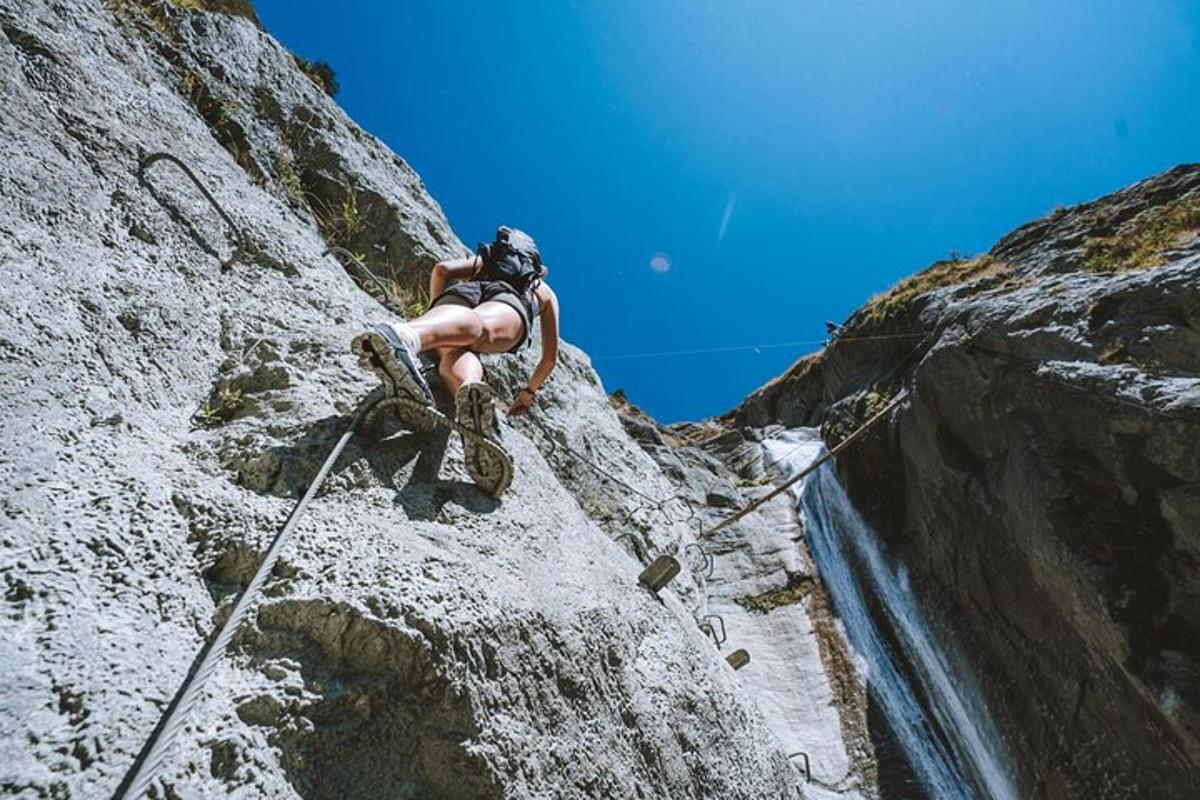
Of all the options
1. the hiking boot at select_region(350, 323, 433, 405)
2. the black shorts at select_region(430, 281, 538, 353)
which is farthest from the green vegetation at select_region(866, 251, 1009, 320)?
the hiking boot at select_region(350, 323, 433, 405)

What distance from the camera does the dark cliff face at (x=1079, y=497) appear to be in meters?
4.68

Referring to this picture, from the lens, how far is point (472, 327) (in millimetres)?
3361

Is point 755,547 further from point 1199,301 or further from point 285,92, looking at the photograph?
point 285,92

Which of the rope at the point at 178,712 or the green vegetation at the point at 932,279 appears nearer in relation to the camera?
the rope at the point at 178,712

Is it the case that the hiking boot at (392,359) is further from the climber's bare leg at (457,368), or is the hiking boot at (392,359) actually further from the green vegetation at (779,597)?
the green vegetation at (779,597)

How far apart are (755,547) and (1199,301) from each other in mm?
6370

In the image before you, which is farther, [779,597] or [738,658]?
[779,597]

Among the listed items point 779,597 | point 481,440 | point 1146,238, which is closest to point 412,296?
point 481,440

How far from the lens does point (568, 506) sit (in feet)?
15.4

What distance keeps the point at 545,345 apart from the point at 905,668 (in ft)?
19.5

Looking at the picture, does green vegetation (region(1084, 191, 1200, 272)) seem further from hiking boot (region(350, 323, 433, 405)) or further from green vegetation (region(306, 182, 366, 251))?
green vegetation (region(306, 182, 366, 251))

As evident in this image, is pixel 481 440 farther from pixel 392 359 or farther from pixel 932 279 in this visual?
pixel 932 279

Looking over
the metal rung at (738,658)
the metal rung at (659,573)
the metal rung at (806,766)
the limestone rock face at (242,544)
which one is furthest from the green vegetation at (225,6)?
the metal rung at (806,766)

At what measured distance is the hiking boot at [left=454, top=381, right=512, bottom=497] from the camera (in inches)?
122
